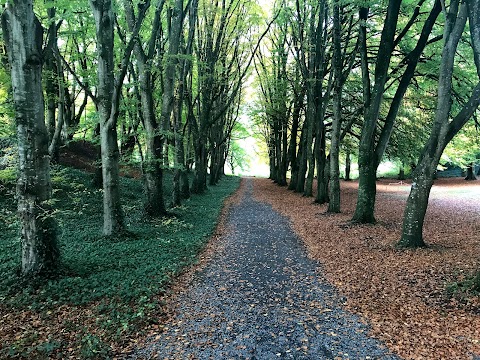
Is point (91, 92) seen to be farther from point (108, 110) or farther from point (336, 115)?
point (336, 115)

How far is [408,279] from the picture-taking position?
6.12 metres

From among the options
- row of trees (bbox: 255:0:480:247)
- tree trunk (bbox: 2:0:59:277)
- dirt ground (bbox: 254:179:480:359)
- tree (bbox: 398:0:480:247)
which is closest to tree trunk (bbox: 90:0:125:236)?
tree trunk (bbox: 2:0:59:277)

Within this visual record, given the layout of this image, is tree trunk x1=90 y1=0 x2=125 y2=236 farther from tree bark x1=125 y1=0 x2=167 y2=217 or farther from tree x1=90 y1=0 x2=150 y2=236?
tree bark x1=125 y1=0 x2=167 y2=217

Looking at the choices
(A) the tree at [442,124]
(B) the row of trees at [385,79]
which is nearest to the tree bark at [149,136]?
(B) the row of trees at [385,79]

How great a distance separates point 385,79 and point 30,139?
942cm

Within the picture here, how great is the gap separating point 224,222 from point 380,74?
7.23 metres

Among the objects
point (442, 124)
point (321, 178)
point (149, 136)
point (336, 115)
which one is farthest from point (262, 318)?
point (321, 178)

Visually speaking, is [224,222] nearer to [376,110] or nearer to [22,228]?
[376,110]

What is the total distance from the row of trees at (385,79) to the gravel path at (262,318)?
3473 mm

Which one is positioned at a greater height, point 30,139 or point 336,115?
point 336,115

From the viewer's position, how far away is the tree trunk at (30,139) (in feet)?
16.4

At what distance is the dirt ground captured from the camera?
4215mm

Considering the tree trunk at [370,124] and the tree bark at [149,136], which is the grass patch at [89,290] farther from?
the tree trunk at [370,124]

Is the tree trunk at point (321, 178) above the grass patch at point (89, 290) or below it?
above
